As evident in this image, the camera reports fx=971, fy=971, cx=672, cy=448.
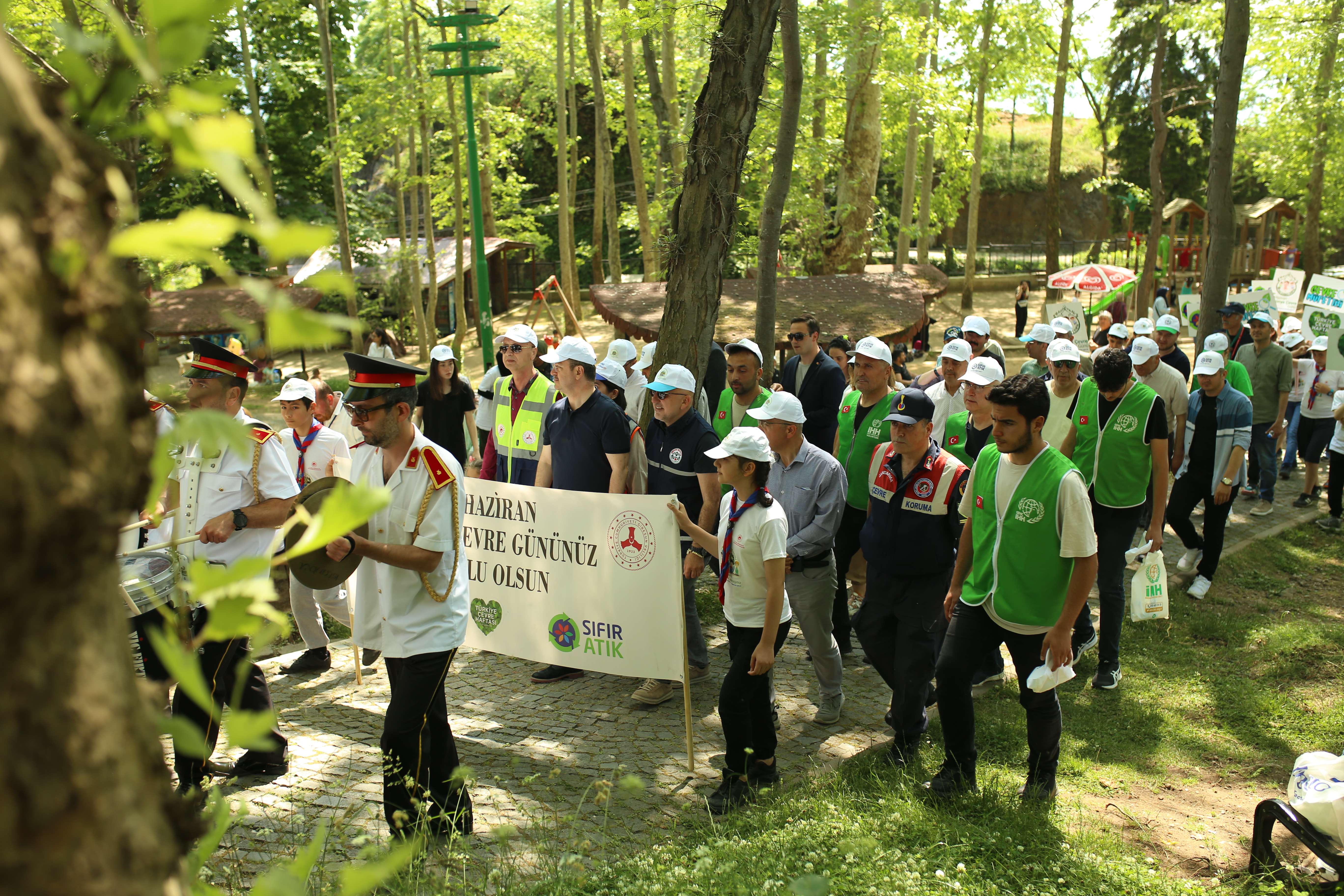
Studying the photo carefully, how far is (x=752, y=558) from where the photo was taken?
487 centimetres

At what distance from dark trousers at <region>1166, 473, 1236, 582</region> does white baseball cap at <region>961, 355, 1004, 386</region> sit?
3221 millimetres

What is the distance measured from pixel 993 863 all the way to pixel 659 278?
19.8 metres

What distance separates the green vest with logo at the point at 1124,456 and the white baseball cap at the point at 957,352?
1063 millimetres

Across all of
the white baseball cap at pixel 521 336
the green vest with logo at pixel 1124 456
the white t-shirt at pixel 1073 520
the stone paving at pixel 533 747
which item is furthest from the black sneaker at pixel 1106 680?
the white baseball cap at pixel 521 336

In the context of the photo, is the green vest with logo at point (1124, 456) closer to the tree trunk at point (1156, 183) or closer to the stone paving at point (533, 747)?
the stone paving at point (533, 747)

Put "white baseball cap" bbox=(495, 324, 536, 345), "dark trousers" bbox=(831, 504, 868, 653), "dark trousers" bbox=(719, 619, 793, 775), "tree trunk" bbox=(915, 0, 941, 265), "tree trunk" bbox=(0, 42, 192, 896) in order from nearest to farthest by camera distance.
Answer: "tree trunk" bbox=(0, 42, 192, 896) < "dark trousers" bbox=(719, 619, 793, 775) < "dark trousers" bbox=(831, 504, 868, 653) < "white baseball cap" bbox=(495, 324, 536, 345) < "tree trunk" bbox=(915, 0, 941, 265)

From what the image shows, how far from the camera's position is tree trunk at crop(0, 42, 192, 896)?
2.57 ft

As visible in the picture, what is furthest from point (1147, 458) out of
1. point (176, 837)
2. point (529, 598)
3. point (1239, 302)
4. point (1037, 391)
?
point (1239, 302)

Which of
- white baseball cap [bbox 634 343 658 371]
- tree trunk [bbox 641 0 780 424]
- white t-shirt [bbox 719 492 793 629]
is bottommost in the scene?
white t-shirt [bbox 719 492 793 629]

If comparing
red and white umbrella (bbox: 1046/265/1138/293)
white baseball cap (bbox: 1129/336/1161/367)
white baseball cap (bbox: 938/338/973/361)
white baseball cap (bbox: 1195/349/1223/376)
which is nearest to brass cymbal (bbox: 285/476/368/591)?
white baseball cap (bbox: 938/338/973/361)

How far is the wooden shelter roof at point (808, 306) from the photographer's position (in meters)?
16.0

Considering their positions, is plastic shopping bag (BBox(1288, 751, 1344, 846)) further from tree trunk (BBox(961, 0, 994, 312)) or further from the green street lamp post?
tree trunk (BBox(961, 0, 994, 312))

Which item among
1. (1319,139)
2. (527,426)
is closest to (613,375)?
(527,426)

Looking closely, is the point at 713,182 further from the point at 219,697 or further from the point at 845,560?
the point at 219,697
